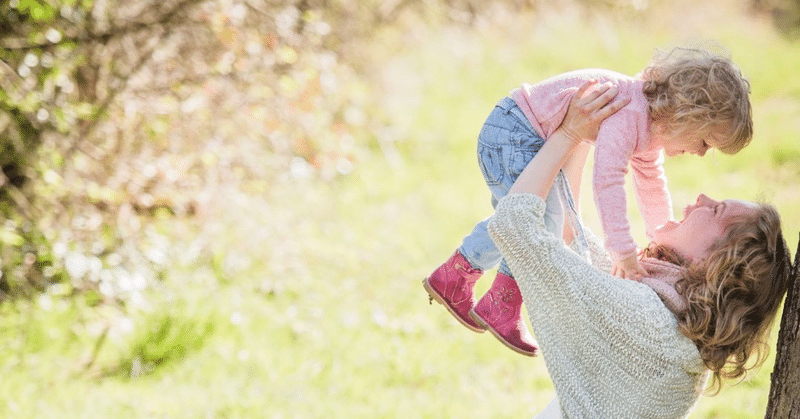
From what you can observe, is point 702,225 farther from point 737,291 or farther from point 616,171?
point 616,171

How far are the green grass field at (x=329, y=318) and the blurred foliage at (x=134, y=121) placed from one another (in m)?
0.18

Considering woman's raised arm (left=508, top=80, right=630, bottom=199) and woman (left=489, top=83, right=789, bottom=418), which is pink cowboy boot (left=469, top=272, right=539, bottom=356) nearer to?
woman (left=489, top=83, right=789, bottom=418)

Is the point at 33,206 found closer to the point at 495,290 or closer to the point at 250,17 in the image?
the point at 250,17

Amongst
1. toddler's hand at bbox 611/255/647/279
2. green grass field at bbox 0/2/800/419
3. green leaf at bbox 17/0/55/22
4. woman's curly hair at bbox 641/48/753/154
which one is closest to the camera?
woman's curly hair at bbox 641/48/753/154

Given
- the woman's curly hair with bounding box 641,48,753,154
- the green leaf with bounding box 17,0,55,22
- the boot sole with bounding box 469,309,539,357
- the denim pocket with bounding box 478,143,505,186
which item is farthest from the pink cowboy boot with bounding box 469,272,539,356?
the green leaf with bounding box 17,0,55,22

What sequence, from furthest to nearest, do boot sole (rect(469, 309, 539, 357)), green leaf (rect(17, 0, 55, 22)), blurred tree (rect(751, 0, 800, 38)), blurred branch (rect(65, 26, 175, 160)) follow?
blurred tree (rect(751, 0, 800, 38)) → blurred branch (rect(65, 26, 175, 160)) → green leaf (rect(17, 0, 55, 22)) → boot sole (rect(469, 309, 539, 357))

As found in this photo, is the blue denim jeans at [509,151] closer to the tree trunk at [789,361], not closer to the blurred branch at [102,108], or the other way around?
the tree trunk at [789,361]

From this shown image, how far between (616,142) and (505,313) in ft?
2.15

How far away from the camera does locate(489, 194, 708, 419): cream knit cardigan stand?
208cm

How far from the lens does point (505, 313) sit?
2406 millimetres

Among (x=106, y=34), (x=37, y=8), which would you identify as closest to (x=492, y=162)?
(x=37, y=8)

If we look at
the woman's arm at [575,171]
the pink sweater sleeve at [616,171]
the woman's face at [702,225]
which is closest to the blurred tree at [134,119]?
the woman's arm at [575,171]

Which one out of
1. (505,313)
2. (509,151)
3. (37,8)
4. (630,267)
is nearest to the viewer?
(630,267)

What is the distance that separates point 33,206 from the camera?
405 centimetres
